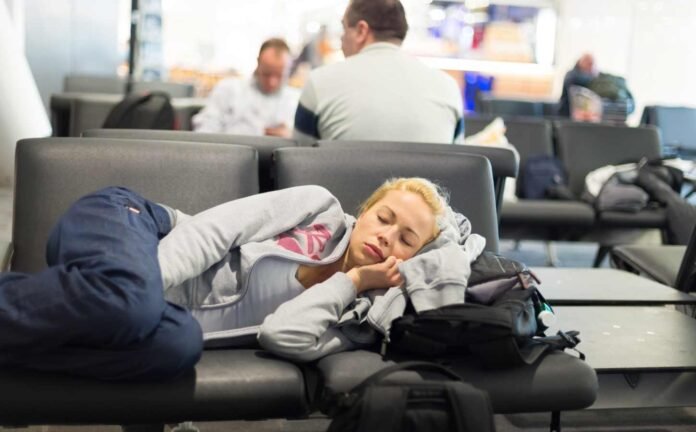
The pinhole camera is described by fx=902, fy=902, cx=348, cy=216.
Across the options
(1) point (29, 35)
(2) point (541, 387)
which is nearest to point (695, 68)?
(1) point (29, 35)

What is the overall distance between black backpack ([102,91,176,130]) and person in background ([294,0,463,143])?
116cm

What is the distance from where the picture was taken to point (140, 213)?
2090mm

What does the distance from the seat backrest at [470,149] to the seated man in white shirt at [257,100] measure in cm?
224

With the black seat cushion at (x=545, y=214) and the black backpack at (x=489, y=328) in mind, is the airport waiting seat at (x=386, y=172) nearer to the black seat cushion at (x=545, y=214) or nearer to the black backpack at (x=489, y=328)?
the black backpack at (x=489, y=328)

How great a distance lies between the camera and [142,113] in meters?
4.30

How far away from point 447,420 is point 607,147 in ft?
14.3

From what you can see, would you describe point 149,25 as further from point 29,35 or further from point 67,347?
point 67,347

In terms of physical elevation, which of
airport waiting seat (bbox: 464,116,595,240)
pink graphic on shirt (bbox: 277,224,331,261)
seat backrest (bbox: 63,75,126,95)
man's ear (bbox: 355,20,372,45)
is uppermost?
man's ear (bbox: 355,20,372,45)

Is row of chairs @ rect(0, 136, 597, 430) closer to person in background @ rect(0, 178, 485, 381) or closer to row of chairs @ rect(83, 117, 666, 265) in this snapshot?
person in background @ rect(0, 178, 485, 381)

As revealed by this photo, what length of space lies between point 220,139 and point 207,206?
383mm

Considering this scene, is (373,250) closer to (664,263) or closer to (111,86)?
(664,263)

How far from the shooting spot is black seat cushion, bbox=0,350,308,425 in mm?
1703

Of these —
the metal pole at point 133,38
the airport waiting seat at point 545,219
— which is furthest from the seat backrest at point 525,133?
the metal pole at point 133,38

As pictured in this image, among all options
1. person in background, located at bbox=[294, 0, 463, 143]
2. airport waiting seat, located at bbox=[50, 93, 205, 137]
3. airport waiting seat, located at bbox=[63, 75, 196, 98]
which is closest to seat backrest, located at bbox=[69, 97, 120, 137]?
airport waiting seat, located at bbox=[50, 93, 205, 137]
